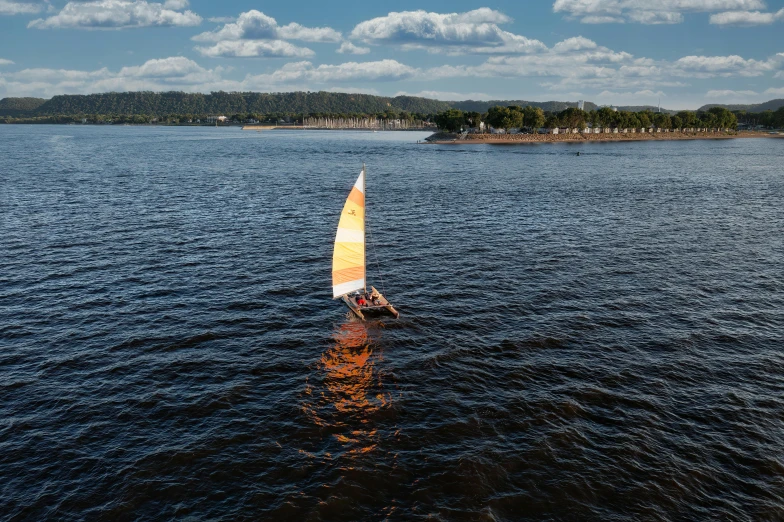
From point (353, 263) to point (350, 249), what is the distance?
1.55 meters

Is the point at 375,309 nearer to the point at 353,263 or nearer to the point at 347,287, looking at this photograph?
the point at 347,287

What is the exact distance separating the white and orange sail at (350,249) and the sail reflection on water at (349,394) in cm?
625

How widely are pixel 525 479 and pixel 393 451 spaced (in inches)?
317

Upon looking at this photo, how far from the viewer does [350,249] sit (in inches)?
2079

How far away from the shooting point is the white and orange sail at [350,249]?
5147cm

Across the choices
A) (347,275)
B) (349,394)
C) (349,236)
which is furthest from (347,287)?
(349,394)

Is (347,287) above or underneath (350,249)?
underneath

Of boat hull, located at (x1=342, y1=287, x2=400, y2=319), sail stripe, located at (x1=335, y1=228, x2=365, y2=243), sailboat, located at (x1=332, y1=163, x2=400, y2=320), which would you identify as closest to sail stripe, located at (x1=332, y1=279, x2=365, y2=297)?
sailboat, located at (x1=332, y1=163, x2=400, y2=320)

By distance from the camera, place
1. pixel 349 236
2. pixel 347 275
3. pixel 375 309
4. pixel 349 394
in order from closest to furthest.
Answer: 1. pixel 349 394
2. pixel 375 309
3. pixel 349 236
4. pixel 347 275

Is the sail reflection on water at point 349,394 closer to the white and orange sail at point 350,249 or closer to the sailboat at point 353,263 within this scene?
the sailboat at point 353,263

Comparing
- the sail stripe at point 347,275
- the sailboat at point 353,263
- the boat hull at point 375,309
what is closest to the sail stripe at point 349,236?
the sailboat at point 353,263

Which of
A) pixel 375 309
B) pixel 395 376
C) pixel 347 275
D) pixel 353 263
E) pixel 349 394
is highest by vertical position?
pixel 353 263

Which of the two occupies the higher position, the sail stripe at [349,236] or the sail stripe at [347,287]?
the sail stripe at [349,236]

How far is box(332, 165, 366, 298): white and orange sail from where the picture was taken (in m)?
51.5
